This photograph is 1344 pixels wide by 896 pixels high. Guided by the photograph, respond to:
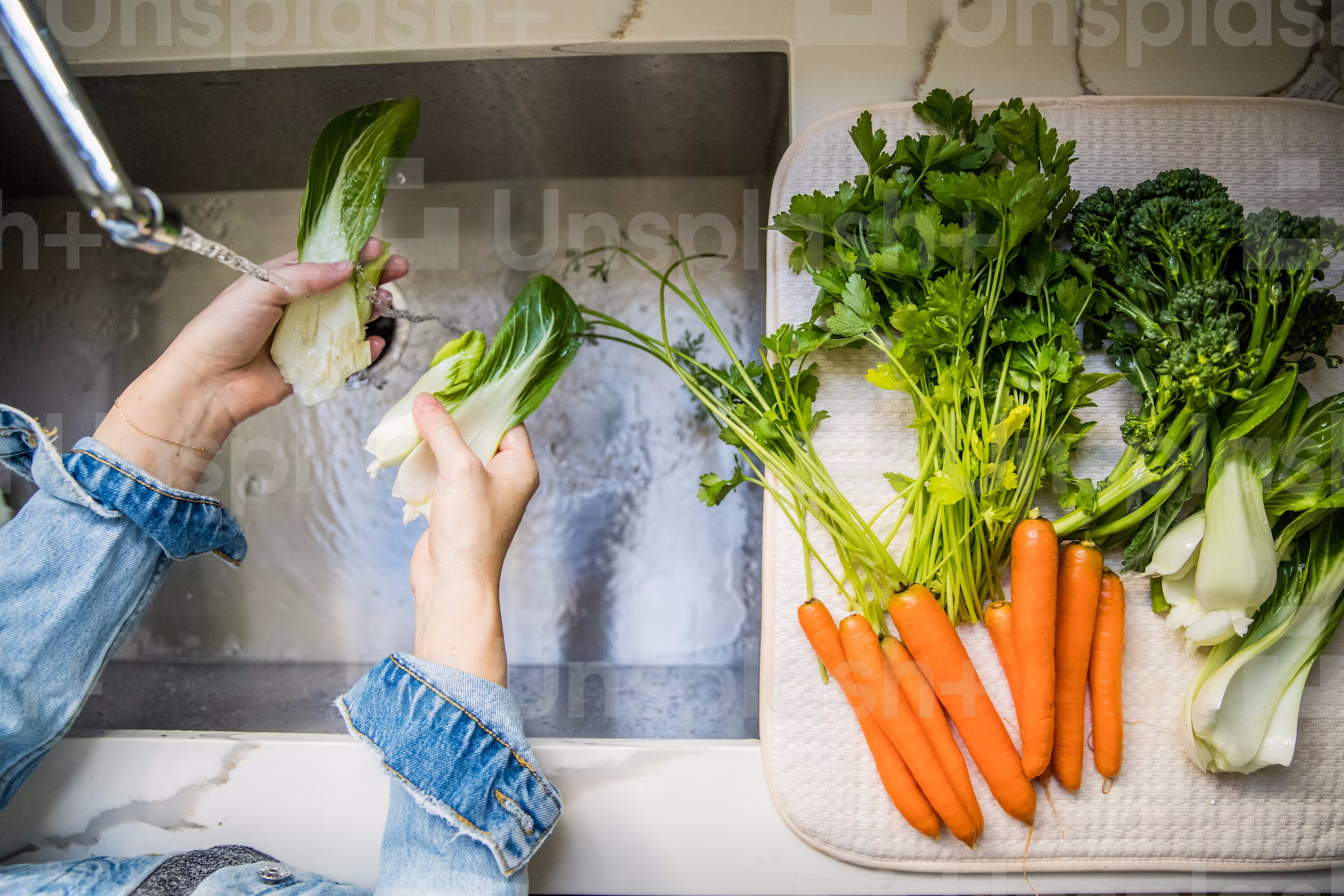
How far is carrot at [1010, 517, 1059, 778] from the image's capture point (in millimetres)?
752

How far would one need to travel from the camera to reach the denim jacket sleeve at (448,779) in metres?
0.68

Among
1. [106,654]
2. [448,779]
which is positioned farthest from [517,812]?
[106,654]

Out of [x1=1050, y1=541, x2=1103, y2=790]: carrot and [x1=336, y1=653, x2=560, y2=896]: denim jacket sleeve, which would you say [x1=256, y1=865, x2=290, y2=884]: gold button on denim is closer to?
[x1=336, y1=653, x2=560, y2=896]: denim jacket sleeve

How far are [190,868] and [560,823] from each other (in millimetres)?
351

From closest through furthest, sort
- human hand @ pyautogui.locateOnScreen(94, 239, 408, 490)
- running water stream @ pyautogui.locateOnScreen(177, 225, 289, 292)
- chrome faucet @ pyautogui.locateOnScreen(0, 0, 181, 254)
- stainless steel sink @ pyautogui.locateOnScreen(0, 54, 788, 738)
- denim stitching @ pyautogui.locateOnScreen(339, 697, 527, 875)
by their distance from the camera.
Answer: chrome faucet @ pyautogui.locateOnScreen(0, 0, 181, 254), running water stream @ pyautogui.locateOnScreen(177, 225, 289, 292), denim stitching @ pyautogui.locateOnScreen(339, 697, 527, 875), human hand @ pyautogui.locateOnScreen(94, 239, 408, 490), stainless steel sink @ pyautogui.locateOnScreen(0, 54, 788, 738)

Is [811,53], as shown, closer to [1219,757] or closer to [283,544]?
[1219,757]

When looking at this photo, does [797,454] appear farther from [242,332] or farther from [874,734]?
[242,332]

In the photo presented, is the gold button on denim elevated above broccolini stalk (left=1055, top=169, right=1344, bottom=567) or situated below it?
below

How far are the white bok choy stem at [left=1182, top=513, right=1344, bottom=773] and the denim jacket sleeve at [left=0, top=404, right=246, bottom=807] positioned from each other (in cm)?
104

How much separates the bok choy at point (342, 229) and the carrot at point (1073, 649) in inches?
30.8

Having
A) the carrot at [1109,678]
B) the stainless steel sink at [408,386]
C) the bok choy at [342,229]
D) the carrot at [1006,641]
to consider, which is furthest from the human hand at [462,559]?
the carrot at [1109,678]

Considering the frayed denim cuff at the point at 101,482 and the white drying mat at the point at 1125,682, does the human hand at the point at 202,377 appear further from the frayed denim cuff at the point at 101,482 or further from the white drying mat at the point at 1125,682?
the white drying mat at the point at 1125,682

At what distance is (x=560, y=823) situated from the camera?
2.68 ft

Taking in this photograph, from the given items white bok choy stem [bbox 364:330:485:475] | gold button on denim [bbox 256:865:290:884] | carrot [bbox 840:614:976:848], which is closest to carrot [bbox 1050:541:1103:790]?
carrot [bbox 840:614:976:848]
